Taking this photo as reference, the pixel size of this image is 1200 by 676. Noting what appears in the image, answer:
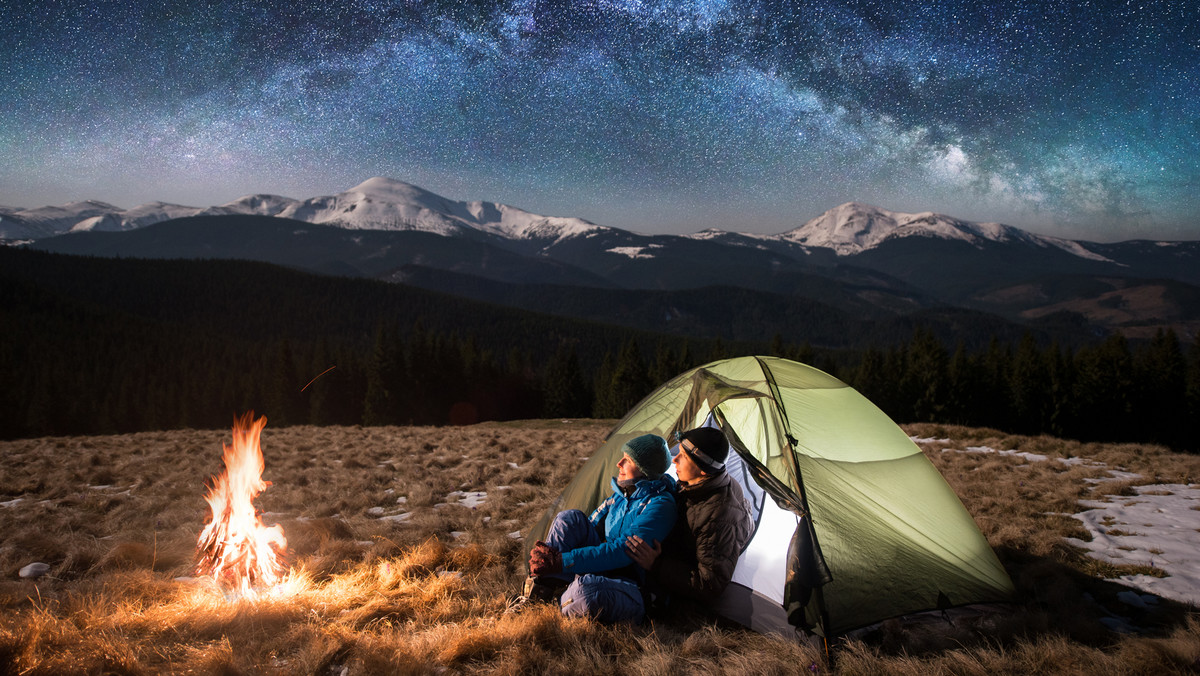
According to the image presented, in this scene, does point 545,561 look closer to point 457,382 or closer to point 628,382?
point 628,382

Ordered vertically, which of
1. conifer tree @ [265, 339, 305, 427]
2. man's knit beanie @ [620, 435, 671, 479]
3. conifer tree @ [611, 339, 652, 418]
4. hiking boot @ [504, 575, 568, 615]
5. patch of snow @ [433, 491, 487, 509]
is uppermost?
man's knit beanie @ [620, 435, 671, 479]

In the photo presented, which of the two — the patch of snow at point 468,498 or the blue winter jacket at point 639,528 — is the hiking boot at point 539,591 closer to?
the blue winter jacket at point 639,528

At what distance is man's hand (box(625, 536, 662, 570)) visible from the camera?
4801 mm

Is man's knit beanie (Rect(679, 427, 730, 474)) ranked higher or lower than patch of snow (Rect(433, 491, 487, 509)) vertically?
higher

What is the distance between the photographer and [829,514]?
536cm

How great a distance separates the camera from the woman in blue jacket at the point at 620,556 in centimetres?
480

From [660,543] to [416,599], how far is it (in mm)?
2647

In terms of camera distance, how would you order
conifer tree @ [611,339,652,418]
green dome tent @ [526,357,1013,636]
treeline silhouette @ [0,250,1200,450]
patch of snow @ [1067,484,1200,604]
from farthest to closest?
conifer tree @ [611,339,652,418], treeline silhouette @ [0,250,1200,450], patch of snow @ [1067,484,1200,604], green dome tent @ [526,357,1013,636]

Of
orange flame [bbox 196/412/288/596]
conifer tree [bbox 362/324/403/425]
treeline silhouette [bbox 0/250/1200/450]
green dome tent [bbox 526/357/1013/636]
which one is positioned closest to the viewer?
Answer: green dome tent [bbox 526/357/1013/636]

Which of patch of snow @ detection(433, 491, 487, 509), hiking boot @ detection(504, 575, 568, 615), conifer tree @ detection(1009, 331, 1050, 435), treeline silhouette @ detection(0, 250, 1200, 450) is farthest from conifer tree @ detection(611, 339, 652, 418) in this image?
hiking boot @ detection(504, 575, 568, 615)

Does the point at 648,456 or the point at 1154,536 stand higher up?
the point at 648,456

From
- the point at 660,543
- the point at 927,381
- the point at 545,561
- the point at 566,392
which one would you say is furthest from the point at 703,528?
the point at 927,381

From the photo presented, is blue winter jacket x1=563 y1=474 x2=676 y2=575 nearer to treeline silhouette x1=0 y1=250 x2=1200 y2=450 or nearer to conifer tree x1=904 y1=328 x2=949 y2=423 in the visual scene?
treeline silhouette x1=0 y1=250 x2=1200 y2=450

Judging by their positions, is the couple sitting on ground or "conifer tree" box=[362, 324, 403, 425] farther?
"conifer tree" box=[362, 324, 403, 425]
